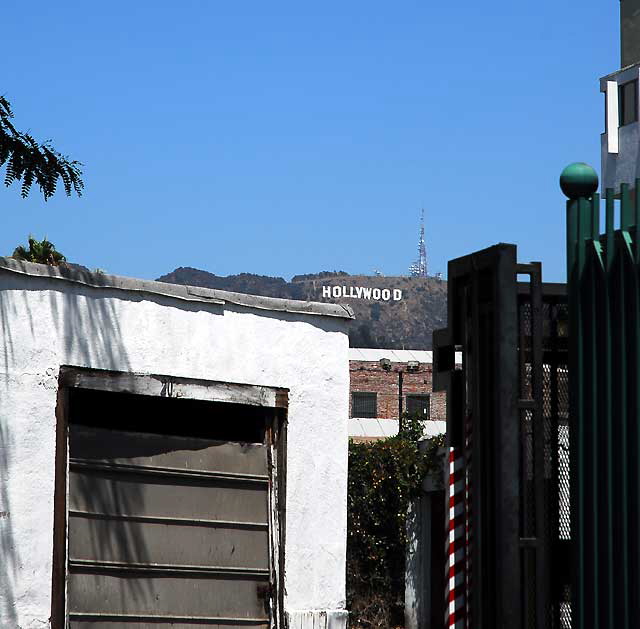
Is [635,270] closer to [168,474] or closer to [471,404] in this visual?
[471,404]

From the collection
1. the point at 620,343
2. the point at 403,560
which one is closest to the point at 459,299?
the point at 620,343

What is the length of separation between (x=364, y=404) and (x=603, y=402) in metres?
51.5

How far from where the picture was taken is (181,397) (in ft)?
37.7

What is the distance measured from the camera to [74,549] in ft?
35.7

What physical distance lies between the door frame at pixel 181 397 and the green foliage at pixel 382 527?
11236mm

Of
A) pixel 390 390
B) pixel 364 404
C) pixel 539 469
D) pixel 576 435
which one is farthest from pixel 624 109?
pixel 576 435

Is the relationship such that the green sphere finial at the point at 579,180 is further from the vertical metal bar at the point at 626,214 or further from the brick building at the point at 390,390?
the brick building at the point at 390,390

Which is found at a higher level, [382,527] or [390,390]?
[390,390]

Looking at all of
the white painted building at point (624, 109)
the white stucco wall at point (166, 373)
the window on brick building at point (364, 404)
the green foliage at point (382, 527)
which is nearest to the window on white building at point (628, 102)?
the white painted building at point (624, 109)

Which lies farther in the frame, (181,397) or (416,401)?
(416,401)

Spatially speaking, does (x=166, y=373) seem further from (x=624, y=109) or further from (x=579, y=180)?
(x=624, y=109)

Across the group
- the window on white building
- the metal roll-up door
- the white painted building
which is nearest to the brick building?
the white painted building

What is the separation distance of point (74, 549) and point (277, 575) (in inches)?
82.0

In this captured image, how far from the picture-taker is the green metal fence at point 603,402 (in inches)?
358
